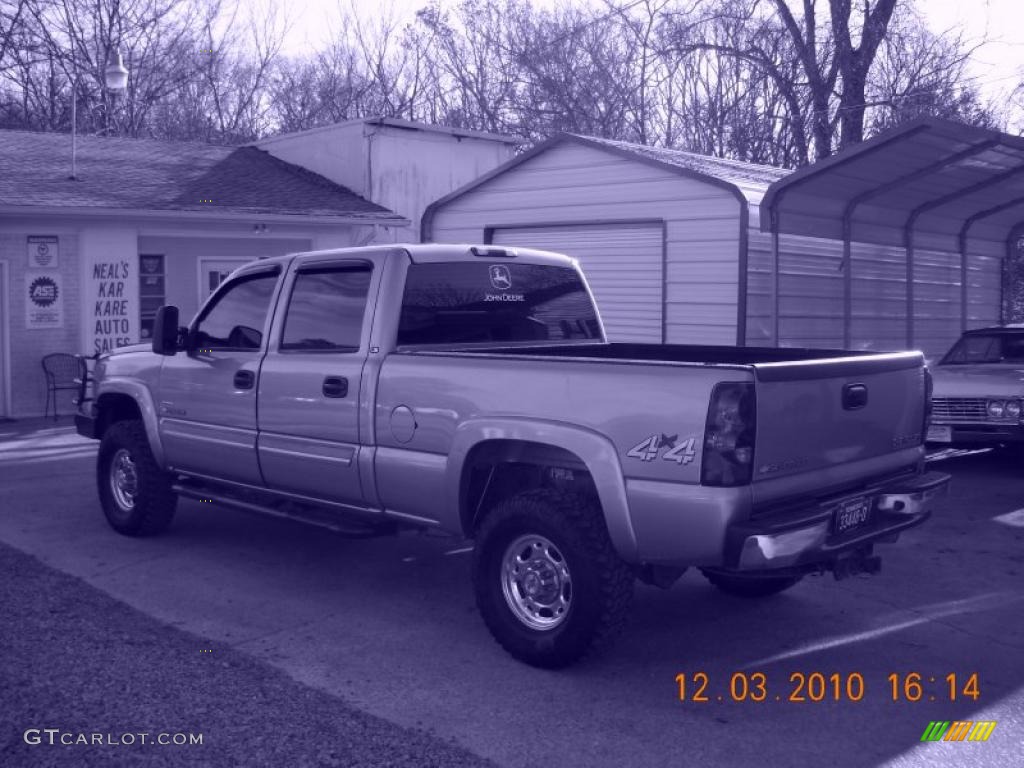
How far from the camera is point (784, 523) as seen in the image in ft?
15.3

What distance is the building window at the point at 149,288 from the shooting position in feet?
51.4

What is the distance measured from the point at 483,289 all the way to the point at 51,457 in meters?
7.06

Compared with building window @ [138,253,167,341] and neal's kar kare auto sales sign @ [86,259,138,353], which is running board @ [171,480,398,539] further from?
building window @ [138,253,167,341]

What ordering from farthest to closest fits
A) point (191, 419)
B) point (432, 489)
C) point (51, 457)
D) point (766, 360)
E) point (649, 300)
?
point (649, 300) < point (51, 457) < point (191, 419) < point (766, 360) < point (432, 489)

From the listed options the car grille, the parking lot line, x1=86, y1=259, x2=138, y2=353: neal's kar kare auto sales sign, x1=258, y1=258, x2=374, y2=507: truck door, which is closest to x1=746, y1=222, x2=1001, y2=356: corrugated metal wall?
the car grille

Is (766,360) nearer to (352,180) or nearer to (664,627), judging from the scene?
(664,627)

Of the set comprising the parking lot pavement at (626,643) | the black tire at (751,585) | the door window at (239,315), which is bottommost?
the parking lot pavement at (626,643)

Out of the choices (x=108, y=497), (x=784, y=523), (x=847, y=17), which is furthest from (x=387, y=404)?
(x=847, y=17)

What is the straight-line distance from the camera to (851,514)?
5.09 metres

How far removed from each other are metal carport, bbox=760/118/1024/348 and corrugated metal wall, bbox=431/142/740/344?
0.64 meters

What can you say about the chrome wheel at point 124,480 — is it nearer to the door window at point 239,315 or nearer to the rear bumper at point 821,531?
the door window at point 239,315

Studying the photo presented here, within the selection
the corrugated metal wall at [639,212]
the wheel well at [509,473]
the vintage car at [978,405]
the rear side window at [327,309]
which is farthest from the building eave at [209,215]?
the wheel well at [509,473]

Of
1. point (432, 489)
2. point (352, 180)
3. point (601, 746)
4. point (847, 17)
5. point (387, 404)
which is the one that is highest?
point (847, 17)

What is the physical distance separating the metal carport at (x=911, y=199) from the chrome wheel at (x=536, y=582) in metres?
6.86
